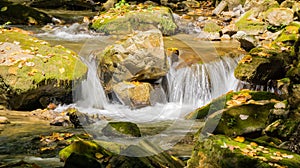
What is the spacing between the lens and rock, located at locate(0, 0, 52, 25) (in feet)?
48.2

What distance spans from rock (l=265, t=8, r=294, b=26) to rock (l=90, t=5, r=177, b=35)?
3.63 m

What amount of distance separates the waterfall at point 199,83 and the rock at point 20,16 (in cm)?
765

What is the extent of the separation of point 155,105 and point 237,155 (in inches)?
189

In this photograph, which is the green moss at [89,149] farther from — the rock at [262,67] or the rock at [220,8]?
the rock at [220,8]

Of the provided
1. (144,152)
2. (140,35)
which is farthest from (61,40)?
(144,152)

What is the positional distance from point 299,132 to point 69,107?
4990mm

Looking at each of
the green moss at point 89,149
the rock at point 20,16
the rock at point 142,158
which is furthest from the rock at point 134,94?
the rock at point 20,16

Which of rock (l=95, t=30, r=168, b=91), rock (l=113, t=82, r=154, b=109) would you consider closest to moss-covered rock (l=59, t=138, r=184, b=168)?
rock (l=113, t=82, r=154, b=109)

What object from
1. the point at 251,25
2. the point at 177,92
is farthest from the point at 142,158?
the point at 251,25

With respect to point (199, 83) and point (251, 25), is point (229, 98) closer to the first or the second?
point (199, 83)

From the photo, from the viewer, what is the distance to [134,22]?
13328 mm

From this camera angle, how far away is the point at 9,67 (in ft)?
24.9

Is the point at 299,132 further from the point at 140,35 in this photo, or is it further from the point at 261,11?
the point at 261,11

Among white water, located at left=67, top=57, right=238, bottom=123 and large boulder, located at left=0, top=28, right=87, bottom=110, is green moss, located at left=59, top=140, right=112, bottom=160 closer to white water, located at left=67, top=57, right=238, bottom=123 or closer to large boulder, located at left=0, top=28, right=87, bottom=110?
white water, located at left=67, top=57, right=238, bottom=123
